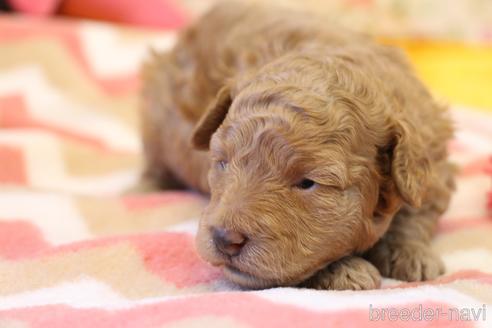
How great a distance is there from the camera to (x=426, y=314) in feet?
5.45

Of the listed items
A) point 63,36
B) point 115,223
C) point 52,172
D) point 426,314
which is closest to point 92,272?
point 115,223

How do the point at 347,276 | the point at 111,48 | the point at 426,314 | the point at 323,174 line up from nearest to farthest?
the point at 426,314
the point at 323,174
the point at 347,276
the point at 111,48

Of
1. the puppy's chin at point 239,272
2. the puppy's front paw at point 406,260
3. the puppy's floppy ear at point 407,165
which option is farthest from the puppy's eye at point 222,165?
the puppy's front paw at point 406,260

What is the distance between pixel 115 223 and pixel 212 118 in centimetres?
64

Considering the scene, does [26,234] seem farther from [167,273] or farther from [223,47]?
[223,47]

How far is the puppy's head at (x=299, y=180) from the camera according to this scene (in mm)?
1744

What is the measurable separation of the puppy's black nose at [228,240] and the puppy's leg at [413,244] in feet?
2.01

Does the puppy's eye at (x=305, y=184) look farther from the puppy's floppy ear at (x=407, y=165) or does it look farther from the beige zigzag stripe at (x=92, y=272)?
the beige zigzag stripe at (x=92, y=272)

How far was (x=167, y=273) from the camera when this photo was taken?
200cm

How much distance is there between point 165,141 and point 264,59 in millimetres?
710

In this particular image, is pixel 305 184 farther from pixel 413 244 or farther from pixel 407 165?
pixel 413 244

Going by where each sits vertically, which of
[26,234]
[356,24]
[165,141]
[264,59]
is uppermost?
[356,24]

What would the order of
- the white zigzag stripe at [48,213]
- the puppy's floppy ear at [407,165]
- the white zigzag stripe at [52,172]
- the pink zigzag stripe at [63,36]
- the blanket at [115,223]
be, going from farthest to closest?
the pink zigzag stripe at [63,36]
the white zigzag stripe at [52,172]
the white zigzag stripe at [48,213]
the puppy's floppy ear at [407,165]
the blanket at [115,223]

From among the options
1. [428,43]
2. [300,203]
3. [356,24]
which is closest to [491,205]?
[300,203]
